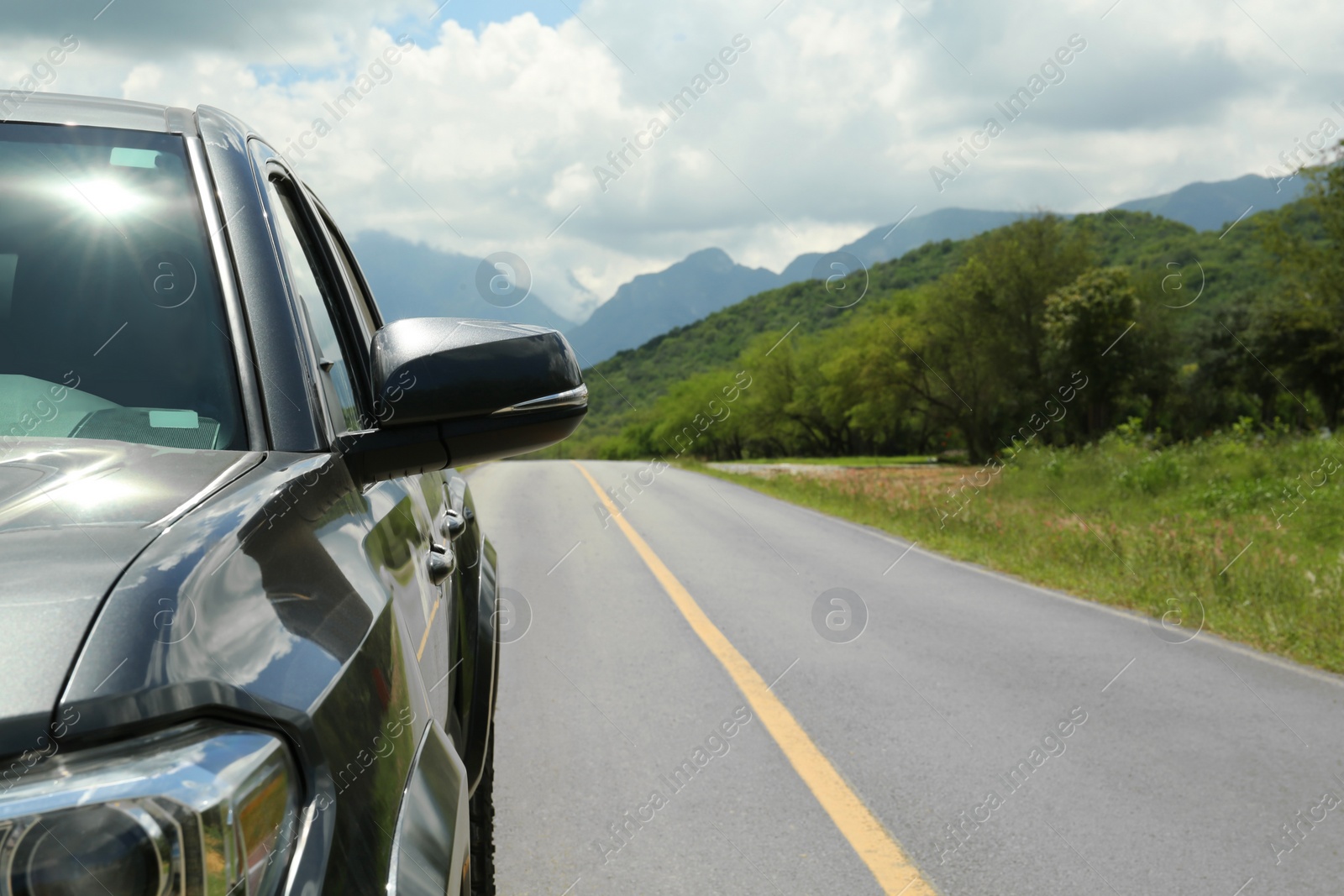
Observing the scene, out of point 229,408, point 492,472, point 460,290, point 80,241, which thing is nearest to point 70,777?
point 229,408

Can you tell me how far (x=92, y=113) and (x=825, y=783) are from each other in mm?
3590

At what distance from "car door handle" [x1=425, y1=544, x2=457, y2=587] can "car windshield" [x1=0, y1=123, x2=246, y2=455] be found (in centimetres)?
75

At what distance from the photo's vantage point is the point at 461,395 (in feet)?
4.71

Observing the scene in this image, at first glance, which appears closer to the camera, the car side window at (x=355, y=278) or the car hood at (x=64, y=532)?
the car hood at (x=64, y=532)

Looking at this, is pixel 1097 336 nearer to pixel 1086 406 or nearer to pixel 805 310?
pixel 1086 406

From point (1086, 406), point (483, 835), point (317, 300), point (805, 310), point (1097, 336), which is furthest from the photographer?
point (805, 310)

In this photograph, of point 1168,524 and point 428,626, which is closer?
point 428,626

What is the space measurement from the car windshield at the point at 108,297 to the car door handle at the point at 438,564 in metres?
0.75

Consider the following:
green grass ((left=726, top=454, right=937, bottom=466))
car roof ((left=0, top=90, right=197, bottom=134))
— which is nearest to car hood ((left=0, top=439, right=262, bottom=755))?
car roof ((left=0, top=90, right=197, bottom=134))

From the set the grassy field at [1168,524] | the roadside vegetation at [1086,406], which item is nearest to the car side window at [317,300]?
the roadside vegetation at [1086,406]

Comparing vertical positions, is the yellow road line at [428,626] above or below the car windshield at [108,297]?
below

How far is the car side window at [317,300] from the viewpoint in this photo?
1799mm

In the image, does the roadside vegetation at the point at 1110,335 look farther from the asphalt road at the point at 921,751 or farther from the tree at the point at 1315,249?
the asphalt road at the point at 921,751

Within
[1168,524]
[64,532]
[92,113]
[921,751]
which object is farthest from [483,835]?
[1168,524]
